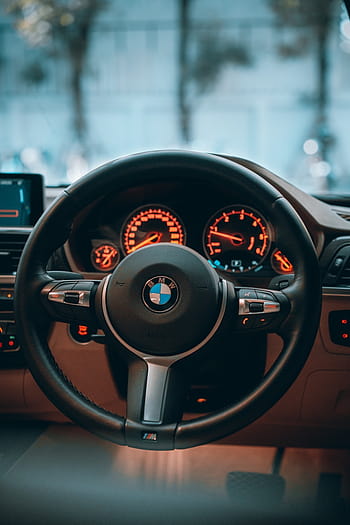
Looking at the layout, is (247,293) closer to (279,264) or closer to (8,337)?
(279,264)

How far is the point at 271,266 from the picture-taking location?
1.66 metres

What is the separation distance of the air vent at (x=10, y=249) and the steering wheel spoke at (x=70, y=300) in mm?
500

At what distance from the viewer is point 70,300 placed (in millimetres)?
1209

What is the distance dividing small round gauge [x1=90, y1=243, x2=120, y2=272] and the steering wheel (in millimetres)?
496

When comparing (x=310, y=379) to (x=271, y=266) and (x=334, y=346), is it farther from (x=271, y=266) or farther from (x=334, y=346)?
(x=271, y=266)

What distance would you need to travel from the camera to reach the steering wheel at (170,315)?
1143 millimetres

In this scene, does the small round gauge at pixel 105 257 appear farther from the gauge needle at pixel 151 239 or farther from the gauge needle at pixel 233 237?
the gauge needle at pixel 233 237

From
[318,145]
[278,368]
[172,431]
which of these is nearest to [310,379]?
[278,368]

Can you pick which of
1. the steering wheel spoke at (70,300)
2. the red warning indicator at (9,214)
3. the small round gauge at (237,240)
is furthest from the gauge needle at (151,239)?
the steering wheel spoke at (70,300)

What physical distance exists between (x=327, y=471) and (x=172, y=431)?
100cm

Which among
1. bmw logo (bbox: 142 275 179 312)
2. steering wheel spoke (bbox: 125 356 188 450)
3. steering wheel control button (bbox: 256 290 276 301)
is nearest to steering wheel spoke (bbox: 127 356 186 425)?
steering wheel spoke (bbox: 125 356 188 450)

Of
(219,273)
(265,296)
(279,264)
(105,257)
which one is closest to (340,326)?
(279,264)

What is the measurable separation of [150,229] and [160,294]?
1.95ft

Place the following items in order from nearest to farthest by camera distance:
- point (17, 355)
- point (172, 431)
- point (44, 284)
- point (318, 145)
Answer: point (172, 431) → point (44, 284) → point (17, 355) → point (318, 145)
